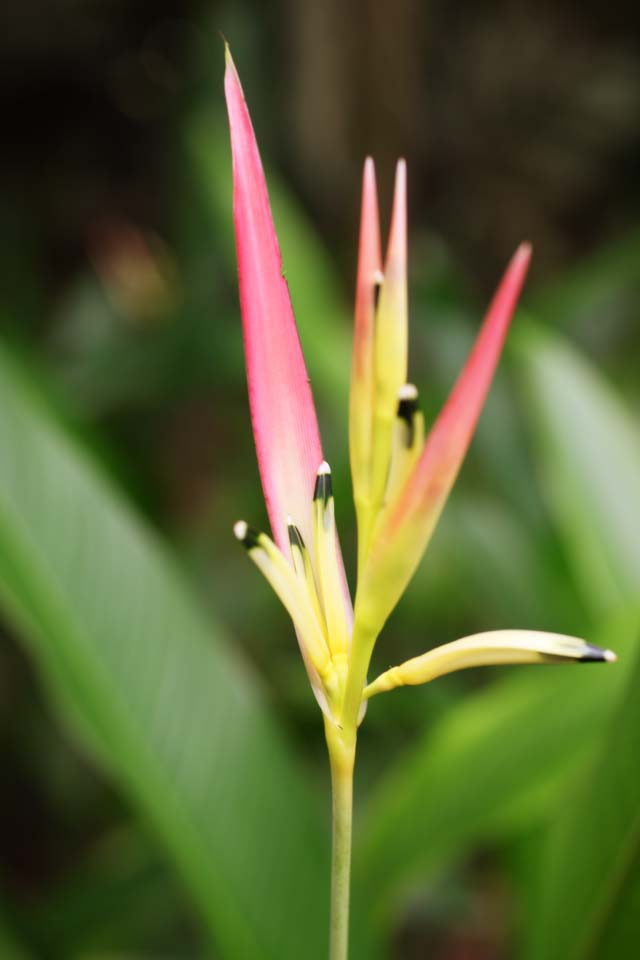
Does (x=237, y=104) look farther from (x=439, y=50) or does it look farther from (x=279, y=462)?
(x=439, y=50)

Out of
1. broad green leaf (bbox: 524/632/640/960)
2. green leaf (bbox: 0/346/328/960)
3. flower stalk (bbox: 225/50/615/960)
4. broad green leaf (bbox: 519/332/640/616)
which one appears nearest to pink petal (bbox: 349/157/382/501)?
flower stalk (bbox: 225/50/615/960)

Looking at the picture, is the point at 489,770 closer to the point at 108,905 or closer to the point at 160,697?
the point at 160,697

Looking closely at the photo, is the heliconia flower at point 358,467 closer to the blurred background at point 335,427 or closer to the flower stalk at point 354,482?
the flower stalk at point 354,482

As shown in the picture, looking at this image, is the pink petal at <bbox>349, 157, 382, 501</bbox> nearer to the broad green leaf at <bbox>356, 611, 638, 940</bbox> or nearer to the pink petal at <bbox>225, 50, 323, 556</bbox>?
the pink petal at <bbox>225, 50, 323, 556</bbox>

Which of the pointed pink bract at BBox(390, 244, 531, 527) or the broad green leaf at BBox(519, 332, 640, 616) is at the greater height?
the pointed pink bract at BBox(390, 244, 531, 527)

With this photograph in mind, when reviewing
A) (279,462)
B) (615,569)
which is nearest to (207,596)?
(615,569)
